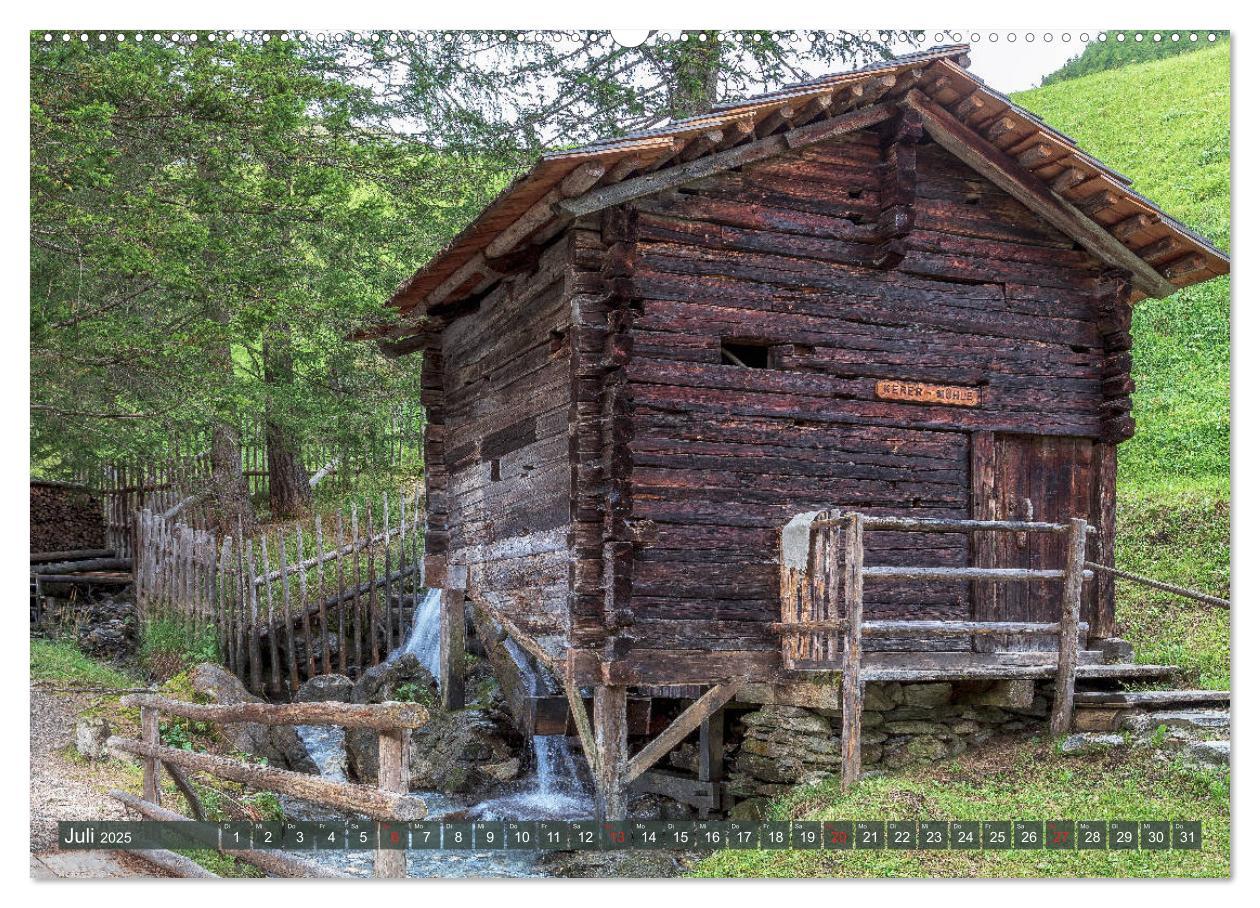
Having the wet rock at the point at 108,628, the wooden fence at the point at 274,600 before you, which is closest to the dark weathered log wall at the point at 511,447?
the wooden fence at the point at 274,600

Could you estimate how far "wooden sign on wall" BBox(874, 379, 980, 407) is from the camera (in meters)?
11.2

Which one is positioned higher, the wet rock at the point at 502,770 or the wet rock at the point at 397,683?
the wet rock at the point at 397,683

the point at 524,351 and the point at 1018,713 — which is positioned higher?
the point at 524,351

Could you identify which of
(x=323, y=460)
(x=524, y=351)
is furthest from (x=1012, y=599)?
(x=323, y=460)

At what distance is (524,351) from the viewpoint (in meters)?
11.9

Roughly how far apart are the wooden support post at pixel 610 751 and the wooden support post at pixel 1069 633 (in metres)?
3.47

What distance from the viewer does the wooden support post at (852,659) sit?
9.60m

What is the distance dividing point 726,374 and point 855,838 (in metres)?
3.95

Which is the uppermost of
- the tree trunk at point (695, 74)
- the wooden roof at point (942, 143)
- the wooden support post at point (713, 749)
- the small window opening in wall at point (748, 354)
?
the tree trunk at point (695, 74)

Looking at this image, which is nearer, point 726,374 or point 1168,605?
point 726,374

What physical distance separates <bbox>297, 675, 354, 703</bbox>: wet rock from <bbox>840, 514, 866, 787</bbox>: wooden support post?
7235mm

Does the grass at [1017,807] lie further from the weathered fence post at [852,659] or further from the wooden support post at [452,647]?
the wooden support post at [452,647]

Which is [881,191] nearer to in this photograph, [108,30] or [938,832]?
[938,832]


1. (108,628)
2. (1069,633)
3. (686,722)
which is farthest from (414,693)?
(1069,633)
